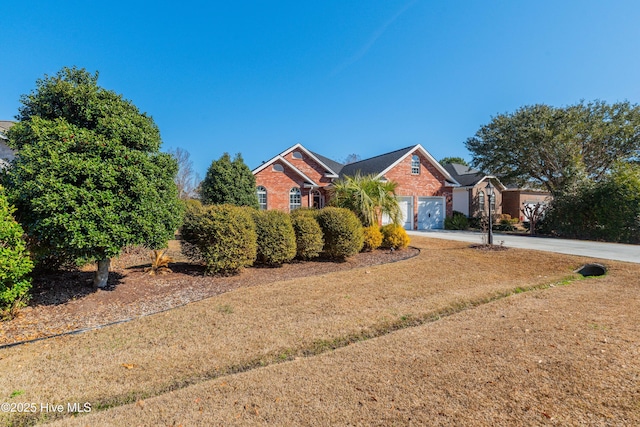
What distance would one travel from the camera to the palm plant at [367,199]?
35.3 feet

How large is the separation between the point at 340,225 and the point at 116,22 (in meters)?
10.3

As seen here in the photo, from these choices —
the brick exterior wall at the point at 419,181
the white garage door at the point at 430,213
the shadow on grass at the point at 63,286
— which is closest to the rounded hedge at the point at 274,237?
the shadow on grass at the point at 63,286

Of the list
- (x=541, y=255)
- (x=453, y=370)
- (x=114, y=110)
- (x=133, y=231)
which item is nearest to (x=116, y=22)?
(x=114, y=110)

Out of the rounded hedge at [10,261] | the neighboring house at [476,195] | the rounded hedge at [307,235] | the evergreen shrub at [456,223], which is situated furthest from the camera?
the neighboring house at [476,195]

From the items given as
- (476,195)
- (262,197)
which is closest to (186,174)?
(262,197)

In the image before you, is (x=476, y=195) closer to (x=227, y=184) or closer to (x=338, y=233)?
(x=227, y=184)

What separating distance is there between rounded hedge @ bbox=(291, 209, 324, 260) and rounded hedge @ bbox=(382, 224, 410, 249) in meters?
3.28

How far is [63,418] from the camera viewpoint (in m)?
2.62

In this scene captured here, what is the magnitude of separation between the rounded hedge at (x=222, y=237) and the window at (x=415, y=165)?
53.5 ft

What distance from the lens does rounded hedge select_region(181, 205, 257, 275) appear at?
7.00 m

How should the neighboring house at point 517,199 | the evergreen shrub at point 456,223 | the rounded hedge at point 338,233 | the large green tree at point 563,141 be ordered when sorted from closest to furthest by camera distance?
the rounded hedge at point 338,233 → the large green tree at point 563,141 → the evergreen shrub at point 456,223 → the neighboring house at point 517,199

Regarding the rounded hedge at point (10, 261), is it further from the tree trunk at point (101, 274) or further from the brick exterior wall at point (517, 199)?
the brick exterior wall at point (517, 199)

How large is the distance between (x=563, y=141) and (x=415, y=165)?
8.92 meters

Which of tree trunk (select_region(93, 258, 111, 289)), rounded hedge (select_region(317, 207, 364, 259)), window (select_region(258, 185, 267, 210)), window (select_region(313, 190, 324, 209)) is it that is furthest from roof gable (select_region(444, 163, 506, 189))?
tree trunk (select_region(93, 258, 111, 289))
